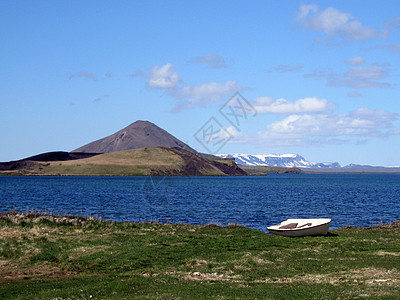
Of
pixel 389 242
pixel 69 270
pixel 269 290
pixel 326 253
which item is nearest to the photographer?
pixel 269 290

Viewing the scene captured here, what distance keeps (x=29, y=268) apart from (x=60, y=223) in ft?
55.1

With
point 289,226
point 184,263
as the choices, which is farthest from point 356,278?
point 289,226

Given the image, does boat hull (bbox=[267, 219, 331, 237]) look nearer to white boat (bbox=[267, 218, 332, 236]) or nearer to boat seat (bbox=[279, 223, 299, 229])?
white boat (bbox=[267, 218, 332, 236])

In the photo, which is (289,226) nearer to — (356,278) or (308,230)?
(308,230)

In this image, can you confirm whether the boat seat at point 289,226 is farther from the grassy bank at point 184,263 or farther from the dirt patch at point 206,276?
the dirt patch at point 206,276

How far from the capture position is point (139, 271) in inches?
1083

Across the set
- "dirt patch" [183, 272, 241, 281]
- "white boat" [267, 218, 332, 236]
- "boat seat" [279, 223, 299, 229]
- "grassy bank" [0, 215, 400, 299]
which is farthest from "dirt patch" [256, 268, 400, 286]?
"boat seat" [279, 223, 299, 229]

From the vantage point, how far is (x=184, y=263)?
2959 centimetres

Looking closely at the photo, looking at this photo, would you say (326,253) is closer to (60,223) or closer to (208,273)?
(208,273)

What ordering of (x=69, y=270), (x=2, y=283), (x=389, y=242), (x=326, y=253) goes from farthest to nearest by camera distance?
(x=389, y=242)
(x=326, y=253)
(x=69, y=270)
(x=2, y=283)

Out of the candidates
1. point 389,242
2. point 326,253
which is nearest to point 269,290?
point 326,253

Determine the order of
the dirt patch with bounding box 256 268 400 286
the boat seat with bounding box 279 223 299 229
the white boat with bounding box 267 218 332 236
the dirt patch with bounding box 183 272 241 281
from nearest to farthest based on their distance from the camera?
the dirt patch with bounding box 256 268 400 286 → the dirt patch with bounding box 183 272 241 281 → the white boat with bounding box 267 218 332 236 → the boat seat with bounding box 279 223 299 229

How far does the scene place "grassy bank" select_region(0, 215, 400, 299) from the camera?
2189cm

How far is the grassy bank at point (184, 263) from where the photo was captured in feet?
71.8
